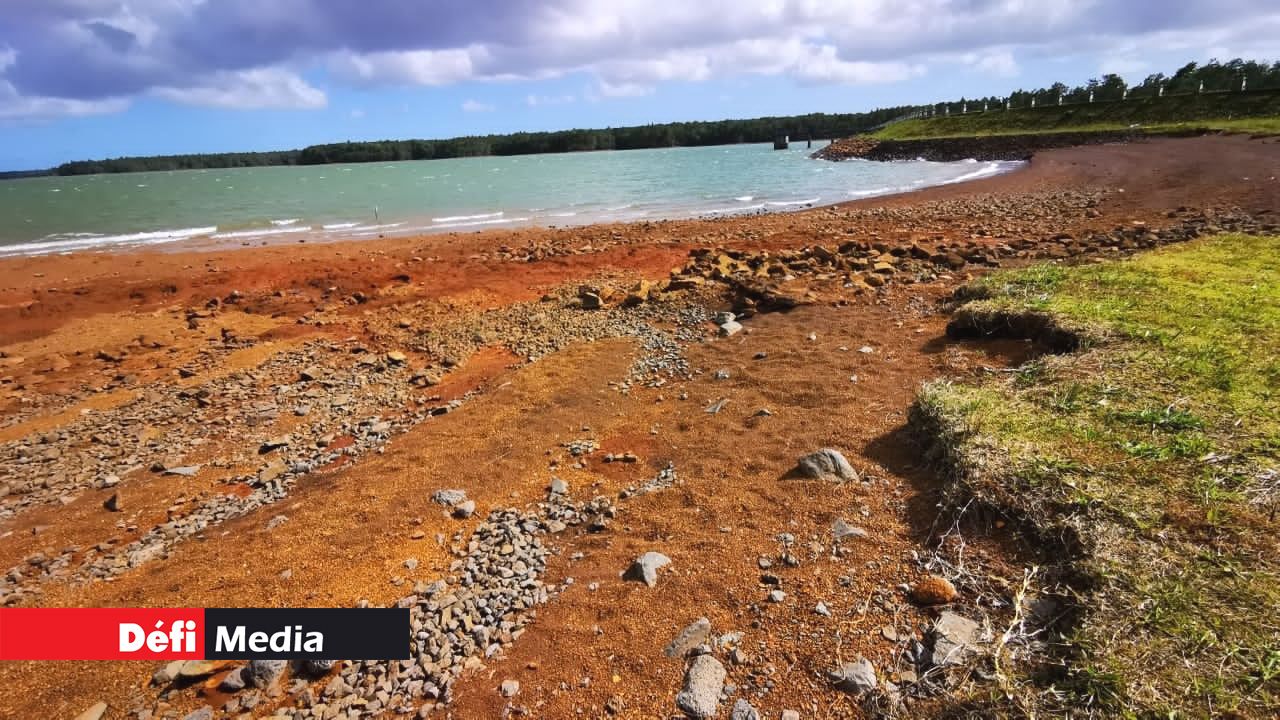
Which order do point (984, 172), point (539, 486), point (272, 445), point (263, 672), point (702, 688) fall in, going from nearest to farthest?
point (702, 688)
point (263, 672)
point (539, 486)
point (272, 445)
point (984, 172)

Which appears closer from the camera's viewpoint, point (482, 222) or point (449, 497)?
point (449, 497)

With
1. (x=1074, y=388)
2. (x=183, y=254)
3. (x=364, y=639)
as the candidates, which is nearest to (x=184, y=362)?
(x=364, y=639)

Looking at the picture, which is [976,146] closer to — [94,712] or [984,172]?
[984,172]

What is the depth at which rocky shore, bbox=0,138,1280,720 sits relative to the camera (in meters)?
2.95

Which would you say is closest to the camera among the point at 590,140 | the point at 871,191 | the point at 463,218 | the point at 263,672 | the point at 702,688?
the point at 702,688

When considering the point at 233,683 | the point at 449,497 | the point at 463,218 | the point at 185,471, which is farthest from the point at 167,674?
the point at 463,218

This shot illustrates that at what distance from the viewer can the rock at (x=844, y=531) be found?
3.54 metres

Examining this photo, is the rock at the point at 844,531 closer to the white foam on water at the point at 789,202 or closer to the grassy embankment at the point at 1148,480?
the grassy embankment at the point at 1148,480

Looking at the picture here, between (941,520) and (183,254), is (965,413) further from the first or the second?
(183,254)

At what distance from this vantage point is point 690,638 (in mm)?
3037

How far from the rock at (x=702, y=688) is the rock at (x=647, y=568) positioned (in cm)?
70

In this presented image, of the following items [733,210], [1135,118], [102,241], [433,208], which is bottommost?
[733,210]

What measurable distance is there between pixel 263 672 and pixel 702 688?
7.77 ft

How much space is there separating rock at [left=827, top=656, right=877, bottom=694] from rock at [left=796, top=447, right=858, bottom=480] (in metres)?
1.61
